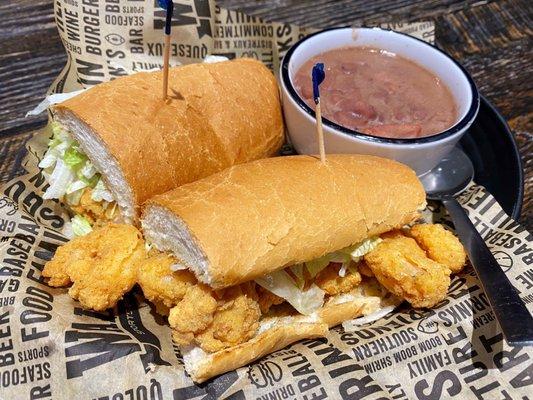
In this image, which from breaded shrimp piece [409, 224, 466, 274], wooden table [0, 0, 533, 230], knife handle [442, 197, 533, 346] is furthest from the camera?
wooden table [0, 0, 533, 230]

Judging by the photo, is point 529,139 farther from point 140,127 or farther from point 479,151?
point 140,127

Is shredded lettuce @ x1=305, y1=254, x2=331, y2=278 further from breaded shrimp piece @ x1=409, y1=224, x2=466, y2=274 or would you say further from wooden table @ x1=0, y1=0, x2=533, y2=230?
wooden table @ x1=0, y1=0, x2=533, y2=230

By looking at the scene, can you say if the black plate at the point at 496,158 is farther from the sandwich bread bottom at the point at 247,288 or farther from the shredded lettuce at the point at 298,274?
the shredded lettuce at the point at 298,274

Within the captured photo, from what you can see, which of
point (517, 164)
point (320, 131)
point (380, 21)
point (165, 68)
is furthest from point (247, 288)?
point (380, 21)

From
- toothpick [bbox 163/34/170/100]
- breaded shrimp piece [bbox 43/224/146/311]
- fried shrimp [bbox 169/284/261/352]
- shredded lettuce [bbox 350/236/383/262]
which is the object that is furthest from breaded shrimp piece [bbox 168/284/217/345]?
toothpick [bbox 163/34/170/100]

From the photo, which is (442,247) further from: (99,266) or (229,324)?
(99,266)

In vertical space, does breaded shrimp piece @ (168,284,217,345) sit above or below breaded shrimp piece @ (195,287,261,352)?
above

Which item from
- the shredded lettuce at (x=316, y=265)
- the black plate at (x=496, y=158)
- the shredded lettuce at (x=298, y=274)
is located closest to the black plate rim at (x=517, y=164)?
the black plate at (x=496, y=158)
